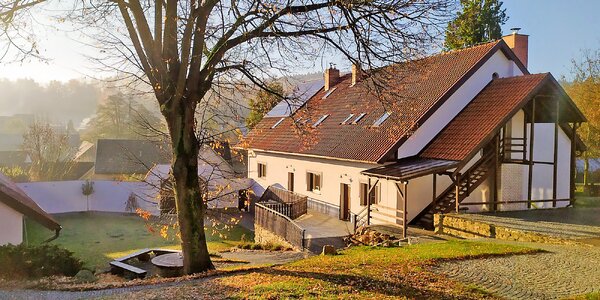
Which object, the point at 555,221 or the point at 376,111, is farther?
the point at 376,111

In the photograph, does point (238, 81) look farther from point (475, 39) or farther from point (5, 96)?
point (5, 96)

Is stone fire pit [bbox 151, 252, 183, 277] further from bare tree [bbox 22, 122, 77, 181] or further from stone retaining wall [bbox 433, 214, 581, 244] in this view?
bare tree [bbox 22, 122, 77, 181]

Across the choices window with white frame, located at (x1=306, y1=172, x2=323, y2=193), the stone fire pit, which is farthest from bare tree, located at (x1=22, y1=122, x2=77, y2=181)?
the stone fire pit

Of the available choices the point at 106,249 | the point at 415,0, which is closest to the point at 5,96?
the point at 106,249

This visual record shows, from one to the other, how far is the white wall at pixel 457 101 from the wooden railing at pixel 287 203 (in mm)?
6315

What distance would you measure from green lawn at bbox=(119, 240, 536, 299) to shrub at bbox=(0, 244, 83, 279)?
4.67 metres

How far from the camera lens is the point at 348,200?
21.7 meters

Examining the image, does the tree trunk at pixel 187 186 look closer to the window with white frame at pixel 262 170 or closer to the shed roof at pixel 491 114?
the shed roof at pixel 491 114

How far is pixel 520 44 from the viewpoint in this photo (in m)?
23.3

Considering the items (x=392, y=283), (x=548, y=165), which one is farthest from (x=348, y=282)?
(x=548, y=165)

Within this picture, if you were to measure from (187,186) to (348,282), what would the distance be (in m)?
4.44

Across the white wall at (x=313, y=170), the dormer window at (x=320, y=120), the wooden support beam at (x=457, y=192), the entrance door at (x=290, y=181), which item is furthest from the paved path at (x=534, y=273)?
the entrance door at (x=290, y=181)

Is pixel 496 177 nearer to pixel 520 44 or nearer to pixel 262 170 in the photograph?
pixel 520 44

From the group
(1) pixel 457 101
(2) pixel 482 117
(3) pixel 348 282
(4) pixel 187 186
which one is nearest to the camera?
(3) pixel 348 282
